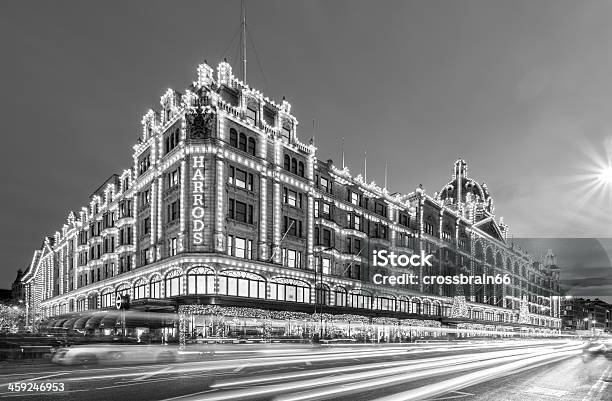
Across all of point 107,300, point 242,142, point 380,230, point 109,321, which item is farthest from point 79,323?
point 380,230

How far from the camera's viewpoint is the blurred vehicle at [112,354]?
74.9 ft

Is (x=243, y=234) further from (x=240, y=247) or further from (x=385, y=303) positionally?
(x=385, y=303)

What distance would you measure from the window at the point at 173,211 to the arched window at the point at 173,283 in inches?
206

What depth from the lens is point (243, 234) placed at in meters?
47.5

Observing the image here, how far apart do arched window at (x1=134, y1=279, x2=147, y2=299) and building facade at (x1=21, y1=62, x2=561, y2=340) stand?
268 mm

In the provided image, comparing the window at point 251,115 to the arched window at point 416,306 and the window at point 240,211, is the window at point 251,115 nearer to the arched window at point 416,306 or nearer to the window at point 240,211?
the window at point 240,211

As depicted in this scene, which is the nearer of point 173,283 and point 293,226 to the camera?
point 173,283

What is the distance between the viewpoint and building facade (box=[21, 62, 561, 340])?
44.4m

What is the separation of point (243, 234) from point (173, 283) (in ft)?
25.3

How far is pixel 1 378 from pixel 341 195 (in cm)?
4704

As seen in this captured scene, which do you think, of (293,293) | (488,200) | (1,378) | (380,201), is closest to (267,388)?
(1,378)

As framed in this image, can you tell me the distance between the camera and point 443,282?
78.2 meters

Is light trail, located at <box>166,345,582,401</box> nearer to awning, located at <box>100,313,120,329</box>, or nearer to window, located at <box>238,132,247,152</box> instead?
awning, located at <box>100,313,120,329</box>

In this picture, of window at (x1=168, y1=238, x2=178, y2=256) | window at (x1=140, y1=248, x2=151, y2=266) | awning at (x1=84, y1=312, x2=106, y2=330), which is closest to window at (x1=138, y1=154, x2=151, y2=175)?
window at (x1=140, y1=248, x2=151, y2=266)
